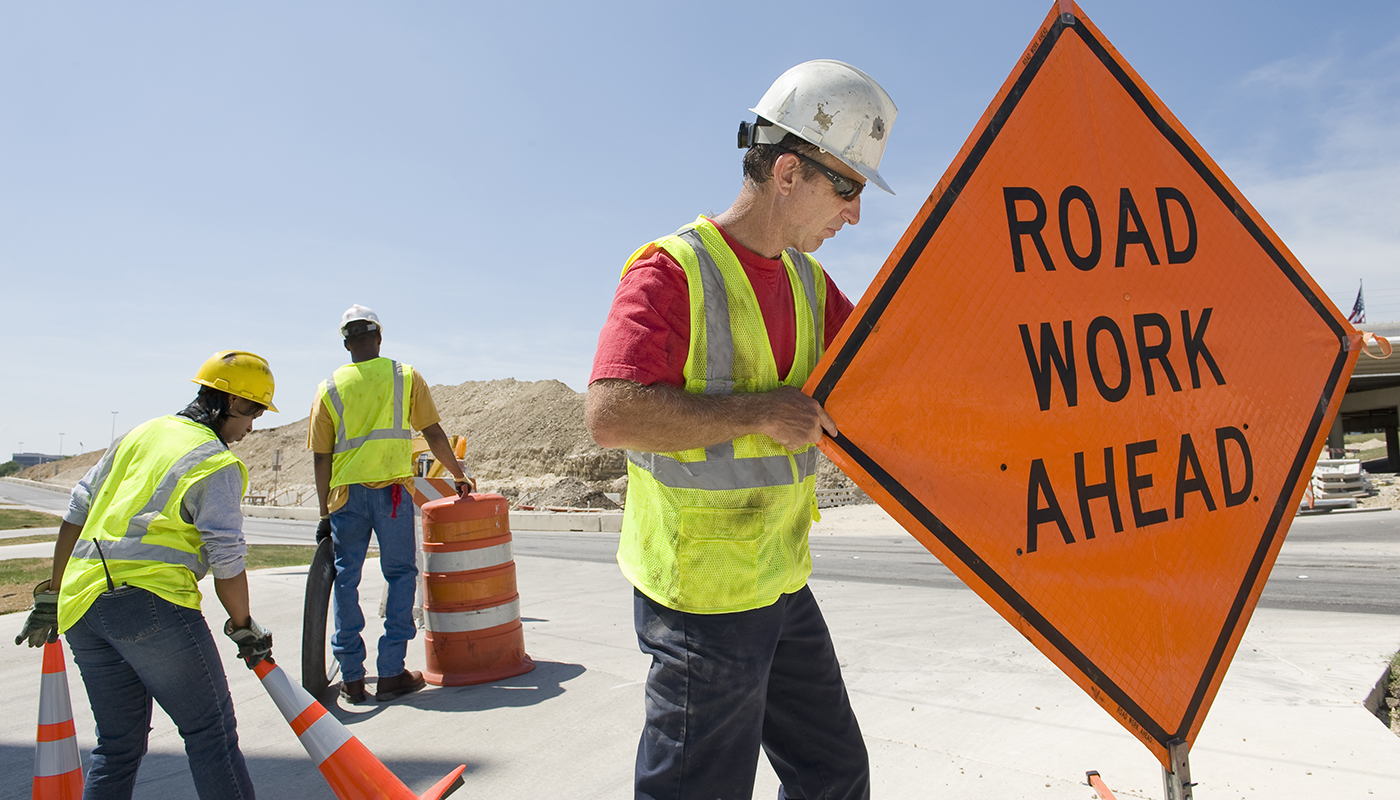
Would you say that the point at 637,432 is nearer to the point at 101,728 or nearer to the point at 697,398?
the point at 697,398

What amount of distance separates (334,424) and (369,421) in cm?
23

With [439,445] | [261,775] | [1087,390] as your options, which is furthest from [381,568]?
[1087,390]

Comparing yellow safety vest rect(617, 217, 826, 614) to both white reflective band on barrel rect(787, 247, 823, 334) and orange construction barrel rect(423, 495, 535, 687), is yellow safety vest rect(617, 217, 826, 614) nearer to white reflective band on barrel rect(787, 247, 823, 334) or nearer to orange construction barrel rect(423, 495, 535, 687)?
white reflective band on barrel rect(787, 247, 823, 334)

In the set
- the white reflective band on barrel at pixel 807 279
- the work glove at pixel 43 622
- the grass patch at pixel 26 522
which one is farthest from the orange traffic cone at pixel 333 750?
the grass patch at pixel 26 522

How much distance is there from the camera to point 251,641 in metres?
3.16

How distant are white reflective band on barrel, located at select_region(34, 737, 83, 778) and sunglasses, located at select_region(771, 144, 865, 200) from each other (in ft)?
10.9

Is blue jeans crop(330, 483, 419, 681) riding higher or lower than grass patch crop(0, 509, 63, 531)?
higher

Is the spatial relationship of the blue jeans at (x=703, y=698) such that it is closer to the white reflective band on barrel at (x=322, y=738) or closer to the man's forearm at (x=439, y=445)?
the white reflective band on barrel at (x=322, y=738)

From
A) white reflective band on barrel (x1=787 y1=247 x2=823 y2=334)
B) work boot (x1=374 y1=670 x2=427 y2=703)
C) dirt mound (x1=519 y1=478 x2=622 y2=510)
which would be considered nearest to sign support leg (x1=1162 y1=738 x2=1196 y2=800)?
white reflective band on barrel (x1=787 y1=247 x2=823 y2=334)

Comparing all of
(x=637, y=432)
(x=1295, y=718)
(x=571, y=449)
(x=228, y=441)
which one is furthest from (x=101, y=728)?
(x=571, y=449)

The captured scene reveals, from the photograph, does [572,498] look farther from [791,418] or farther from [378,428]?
[791,418]

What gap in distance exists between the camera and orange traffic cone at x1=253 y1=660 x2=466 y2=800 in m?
3.03

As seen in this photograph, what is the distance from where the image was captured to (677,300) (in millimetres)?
1953

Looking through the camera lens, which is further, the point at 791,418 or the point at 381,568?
the point at 381,568
